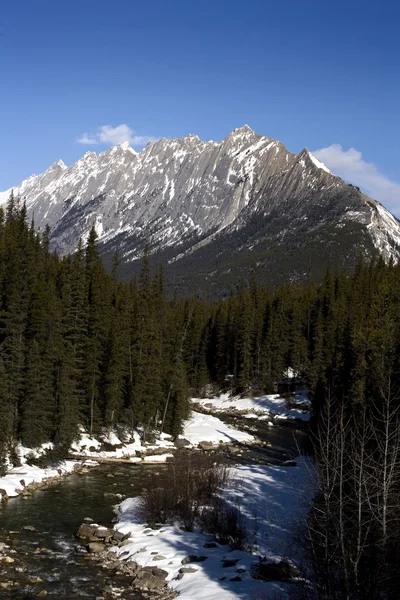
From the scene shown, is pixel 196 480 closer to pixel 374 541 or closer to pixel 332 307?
pixel 374 541

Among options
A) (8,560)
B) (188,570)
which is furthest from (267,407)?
(8,560)

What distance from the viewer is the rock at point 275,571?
778 inches

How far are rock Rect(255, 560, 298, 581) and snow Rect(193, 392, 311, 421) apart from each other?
57.7 meters

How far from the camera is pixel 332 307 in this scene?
96188 mm

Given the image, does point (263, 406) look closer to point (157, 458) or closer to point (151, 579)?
point (157, 458)

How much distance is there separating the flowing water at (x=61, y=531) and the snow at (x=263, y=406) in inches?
1347

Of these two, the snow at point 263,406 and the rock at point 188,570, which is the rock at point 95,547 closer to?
the rock at point 188,570

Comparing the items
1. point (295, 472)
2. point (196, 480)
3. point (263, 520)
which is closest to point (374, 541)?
point (263, 520)

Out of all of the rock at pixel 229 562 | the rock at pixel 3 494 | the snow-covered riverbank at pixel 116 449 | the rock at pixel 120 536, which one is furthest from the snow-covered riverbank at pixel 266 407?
the rock at pixel 229 562

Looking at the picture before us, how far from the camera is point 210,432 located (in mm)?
59812

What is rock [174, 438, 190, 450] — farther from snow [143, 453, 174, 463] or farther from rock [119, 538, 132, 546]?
rock [119, 538, 132, 546]

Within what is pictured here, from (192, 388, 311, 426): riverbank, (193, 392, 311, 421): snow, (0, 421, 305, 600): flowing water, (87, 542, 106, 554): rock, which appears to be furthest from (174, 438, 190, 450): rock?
(87, 542, 106, 554): rock

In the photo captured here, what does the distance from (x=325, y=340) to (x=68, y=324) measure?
51135 millimetres

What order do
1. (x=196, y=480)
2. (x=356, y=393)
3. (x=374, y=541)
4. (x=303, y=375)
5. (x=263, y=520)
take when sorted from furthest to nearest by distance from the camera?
1. (x=303, y=375)
2. (x=356, y=393)
3. (x=196, y=480)
4. (x=263, y=520)
5. (x=374, y=541)
